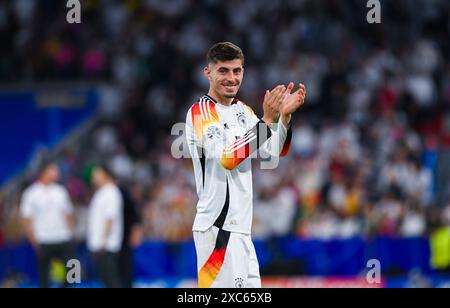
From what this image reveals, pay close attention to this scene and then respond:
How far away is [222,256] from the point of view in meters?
8.66

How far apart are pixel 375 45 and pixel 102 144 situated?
609 centimetres

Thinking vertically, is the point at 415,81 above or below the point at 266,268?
above

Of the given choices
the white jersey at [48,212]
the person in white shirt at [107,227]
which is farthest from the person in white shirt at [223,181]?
the white jersey at [48,212]

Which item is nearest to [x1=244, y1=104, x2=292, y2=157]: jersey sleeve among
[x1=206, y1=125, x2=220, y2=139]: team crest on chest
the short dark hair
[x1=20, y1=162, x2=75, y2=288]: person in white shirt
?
[x1=206, y1=125, x2=220, y2=139]: team crest on chest

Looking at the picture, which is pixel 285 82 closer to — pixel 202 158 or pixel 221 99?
pixel 221 99

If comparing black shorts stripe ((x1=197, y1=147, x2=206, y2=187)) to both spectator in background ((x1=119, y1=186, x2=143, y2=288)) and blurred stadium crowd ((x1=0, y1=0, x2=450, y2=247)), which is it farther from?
blurred stadium crowd ((x1=0, y1=0, x2=450, y2=247))

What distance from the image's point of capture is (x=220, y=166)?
8664mm

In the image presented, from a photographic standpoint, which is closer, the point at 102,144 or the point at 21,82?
the point at 102,144

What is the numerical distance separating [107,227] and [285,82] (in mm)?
8499

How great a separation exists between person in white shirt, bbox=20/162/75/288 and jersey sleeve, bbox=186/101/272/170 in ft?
26.6

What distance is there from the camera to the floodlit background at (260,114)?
59.6 feet

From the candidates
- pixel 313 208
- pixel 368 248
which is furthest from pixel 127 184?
pixel 368 248
